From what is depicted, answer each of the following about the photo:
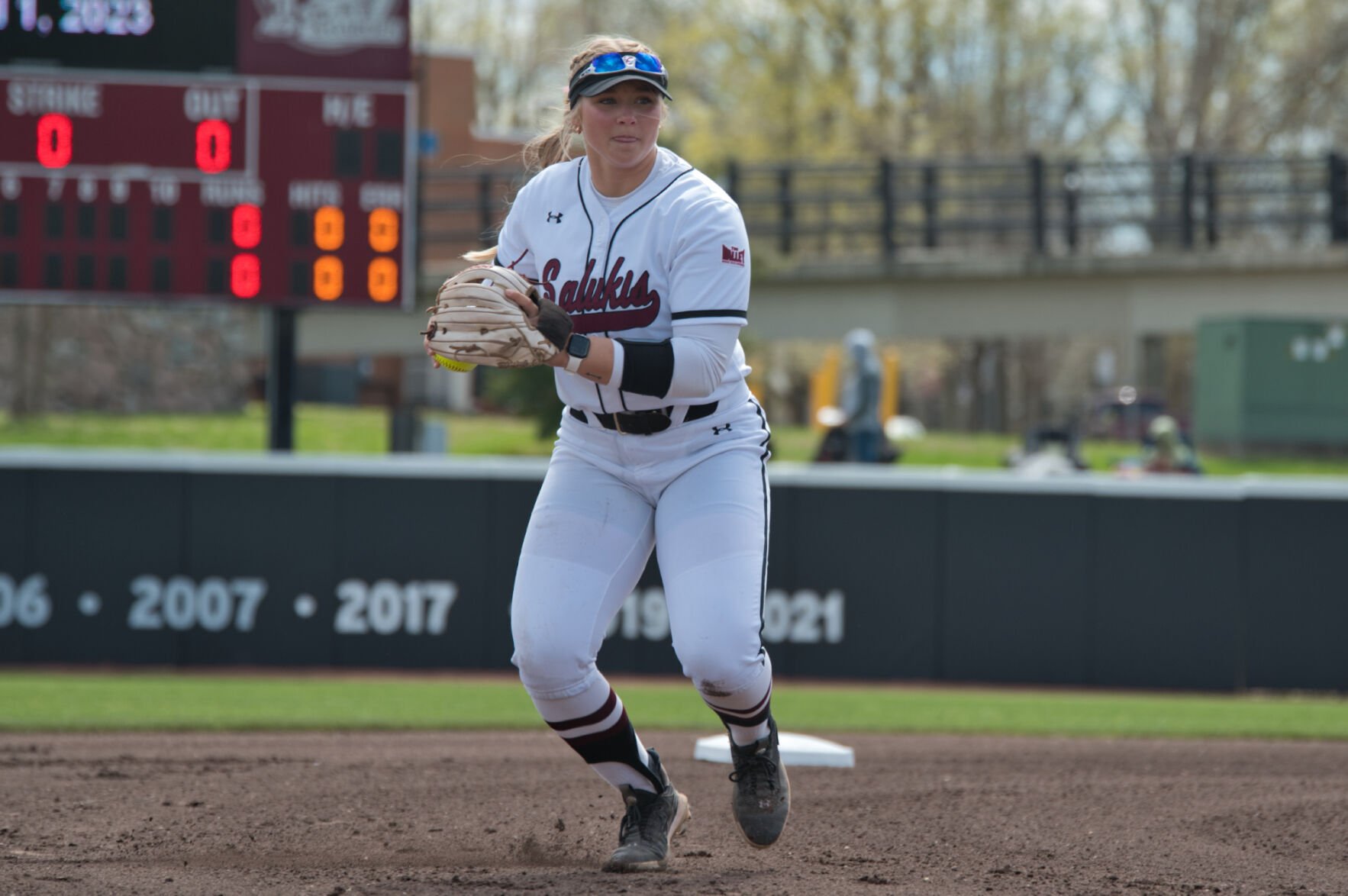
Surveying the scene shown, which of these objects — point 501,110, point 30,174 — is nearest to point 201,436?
point 30,174

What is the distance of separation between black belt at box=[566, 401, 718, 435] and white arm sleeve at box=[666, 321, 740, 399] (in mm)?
139

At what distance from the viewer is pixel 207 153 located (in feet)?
37.8

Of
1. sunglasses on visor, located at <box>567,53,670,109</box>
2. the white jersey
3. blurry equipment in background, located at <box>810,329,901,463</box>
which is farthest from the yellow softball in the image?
blurry equipment in background, located at <box>810,329,901,463</box>

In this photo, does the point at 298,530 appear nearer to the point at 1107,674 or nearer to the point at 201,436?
the point at 1107,674

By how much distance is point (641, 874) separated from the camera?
4.27 metres

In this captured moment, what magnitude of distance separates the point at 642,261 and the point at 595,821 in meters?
2.05

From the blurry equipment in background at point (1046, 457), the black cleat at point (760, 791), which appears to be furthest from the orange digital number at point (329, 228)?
the black cleat at point (760, 791)

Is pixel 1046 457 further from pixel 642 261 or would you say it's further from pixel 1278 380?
pixel 642 261

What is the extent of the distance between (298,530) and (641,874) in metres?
6.97

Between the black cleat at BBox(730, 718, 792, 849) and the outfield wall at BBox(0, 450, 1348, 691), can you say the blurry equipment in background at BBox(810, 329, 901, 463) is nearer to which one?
the outfield wall at BBox(0, 450, 1348, 691)

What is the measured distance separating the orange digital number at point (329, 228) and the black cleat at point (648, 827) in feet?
25.5

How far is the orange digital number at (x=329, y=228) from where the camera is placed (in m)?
11.6

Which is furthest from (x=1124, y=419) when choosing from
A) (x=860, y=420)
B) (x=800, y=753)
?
(x=800, y=753)

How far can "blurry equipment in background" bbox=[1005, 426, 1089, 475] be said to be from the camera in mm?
14203
